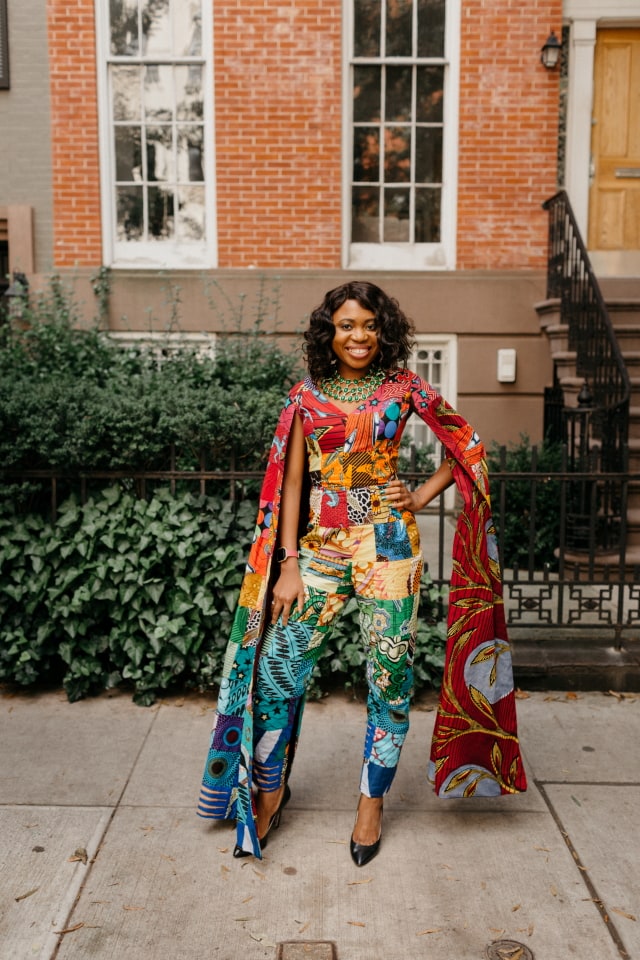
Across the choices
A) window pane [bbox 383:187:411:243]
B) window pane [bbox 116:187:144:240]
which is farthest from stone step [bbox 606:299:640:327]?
window pane [bbox 116:187:144:240]

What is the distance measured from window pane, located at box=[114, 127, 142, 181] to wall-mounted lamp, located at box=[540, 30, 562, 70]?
3.84m

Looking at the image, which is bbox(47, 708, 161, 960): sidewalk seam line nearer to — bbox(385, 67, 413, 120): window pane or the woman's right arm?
the woman's right arm

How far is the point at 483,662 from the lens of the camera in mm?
3355

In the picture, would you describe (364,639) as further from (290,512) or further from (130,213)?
(130,213)

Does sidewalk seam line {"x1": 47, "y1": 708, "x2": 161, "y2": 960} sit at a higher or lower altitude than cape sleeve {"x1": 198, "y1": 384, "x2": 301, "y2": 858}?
lower

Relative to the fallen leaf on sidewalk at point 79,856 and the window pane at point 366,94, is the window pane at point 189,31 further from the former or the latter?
the fallen leaf on sidewalk at point 79,856

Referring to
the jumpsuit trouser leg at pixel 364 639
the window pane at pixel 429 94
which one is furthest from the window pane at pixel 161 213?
the jumpsuit trouser leg at pixel 364 639

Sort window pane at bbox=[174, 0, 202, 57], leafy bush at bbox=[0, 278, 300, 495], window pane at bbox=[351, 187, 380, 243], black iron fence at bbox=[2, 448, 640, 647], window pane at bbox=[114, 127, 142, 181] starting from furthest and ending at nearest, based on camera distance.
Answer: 1. window pane at bbox=[351, 187, 380, 243]
2. window pane at bbox=[114, 127, 142, 181]
3. window pane at bbox=[174, 0, 202, 57]
4. black iron fence at bbox=[2, 448, 640, 647]
5. leafy bush at bbox=[0, 278, 300, 495]

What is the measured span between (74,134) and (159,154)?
2.62 ft

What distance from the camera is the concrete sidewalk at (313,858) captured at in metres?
2.77

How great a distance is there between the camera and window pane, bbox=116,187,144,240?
342 inches

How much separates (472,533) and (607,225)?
666 cm

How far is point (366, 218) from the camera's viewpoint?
877 cm

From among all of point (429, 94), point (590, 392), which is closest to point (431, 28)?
point (429, 94)
